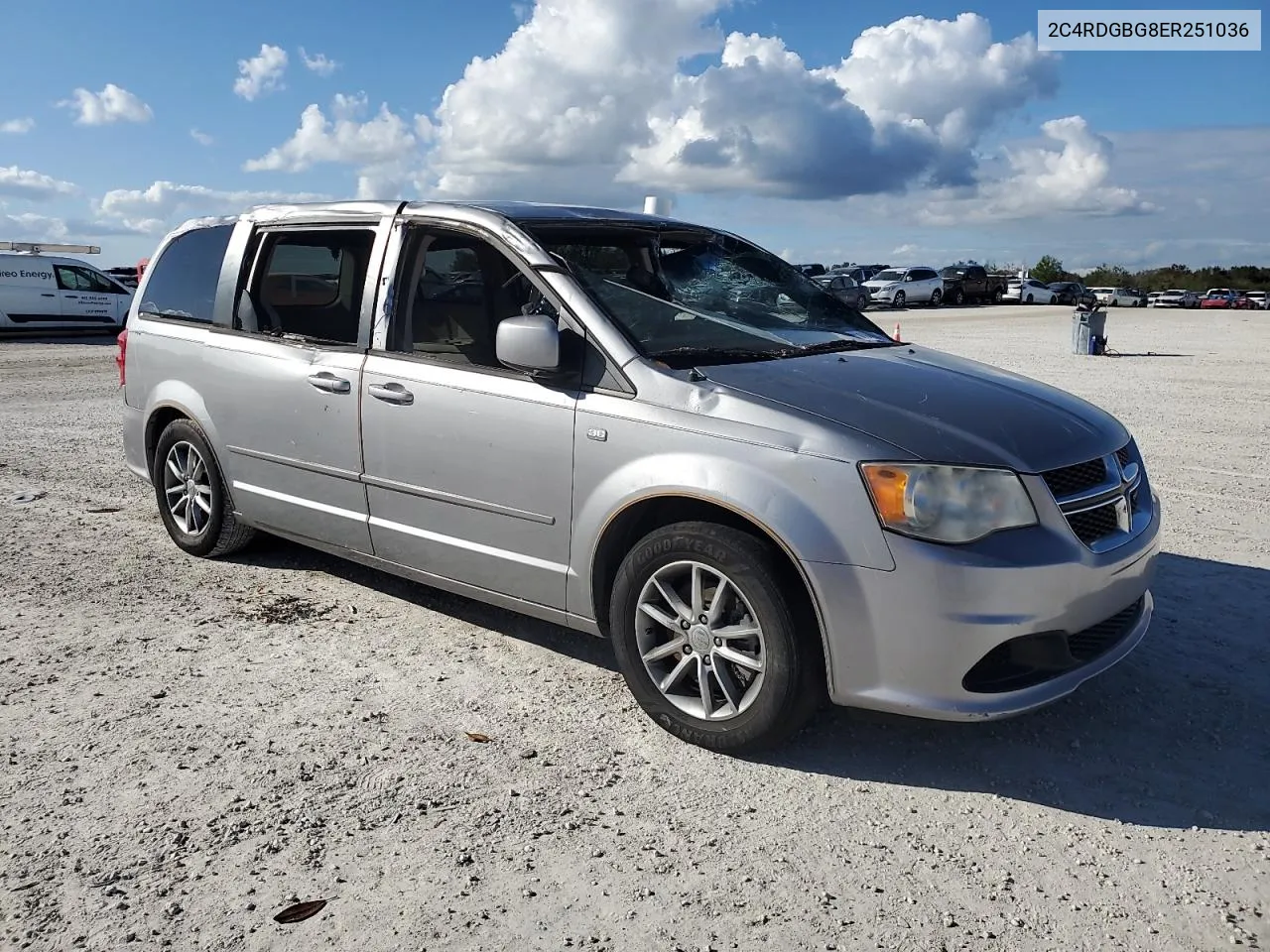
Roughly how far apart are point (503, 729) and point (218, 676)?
1.24 m

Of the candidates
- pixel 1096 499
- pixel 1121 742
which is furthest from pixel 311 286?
pixel 1121 742

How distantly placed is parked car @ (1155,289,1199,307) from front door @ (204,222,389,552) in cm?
6748

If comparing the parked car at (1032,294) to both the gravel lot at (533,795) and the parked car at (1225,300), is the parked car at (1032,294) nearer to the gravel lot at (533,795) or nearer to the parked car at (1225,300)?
the parked car at (1225,300)

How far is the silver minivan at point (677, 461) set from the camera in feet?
10.6

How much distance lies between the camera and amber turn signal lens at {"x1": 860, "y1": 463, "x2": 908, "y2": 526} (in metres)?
3.17

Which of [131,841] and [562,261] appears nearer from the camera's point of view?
[131,841]

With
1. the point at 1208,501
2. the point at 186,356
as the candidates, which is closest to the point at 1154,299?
the point at 1208,501

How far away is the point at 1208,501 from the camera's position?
706 centimetres

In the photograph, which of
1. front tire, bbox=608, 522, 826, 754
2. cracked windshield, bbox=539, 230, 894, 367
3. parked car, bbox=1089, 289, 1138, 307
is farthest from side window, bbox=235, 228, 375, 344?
parked car, bbox=1089, 289, 1138, 307

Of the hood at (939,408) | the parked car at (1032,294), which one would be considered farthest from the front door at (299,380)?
the parked car at (1032,294)

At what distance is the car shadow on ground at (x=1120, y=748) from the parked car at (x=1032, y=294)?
52.8 meters

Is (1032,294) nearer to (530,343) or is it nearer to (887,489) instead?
(530,343)

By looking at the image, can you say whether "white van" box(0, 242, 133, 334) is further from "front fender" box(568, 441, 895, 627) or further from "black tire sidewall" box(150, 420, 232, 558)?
"front fender" box(568, 441, 895, 627)

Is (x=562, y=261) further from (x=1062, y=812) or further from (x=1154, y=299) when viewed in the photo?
(x=1154, y=299)
